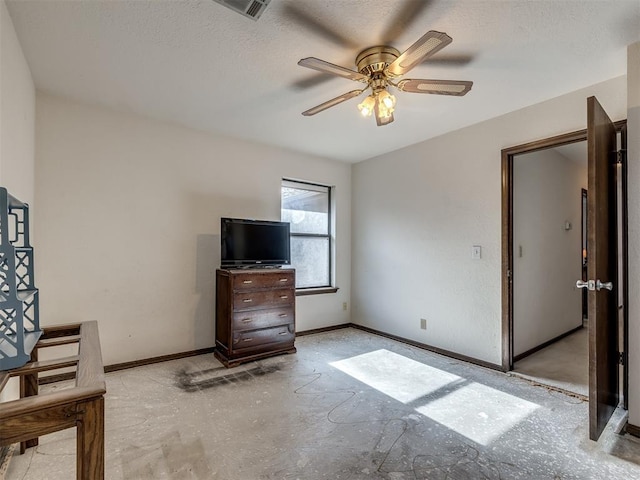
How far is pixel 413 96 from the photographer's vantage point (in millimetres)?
2666

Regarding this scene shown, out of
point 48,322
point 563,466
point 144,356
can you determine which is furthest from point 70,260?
point 563,466

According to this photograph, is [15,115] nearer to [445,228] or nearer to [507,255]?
[445,228]

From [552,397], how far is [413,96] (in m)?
2.60

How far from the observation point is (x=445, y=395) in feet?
8.17

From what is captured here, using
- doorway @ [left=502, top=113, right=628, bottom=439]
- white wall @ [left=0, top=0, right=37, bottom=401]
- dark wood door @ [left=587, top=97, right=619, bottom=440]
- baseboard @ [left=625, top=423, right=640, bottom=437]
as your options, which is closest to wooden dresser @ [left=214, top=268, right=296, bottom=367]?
white wall @ [left=0, top=0, right=37, bottom=401]

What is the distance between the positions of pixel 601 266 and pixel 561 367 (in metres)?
1.71

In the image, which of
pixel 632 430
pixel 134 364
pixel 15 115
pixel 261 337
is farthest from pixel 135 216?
pixel 632 430

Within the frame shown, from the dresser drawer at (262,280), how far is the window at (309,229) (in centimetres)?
73

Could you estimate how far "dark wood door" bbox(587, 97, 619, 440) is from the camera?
6.12ft

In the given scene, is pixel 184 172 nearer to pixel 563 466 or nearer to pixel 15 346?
pixel 15 346

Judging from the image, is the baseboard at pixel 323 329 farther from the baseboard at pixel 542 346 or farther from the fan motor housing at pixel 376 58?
the fan motor housing at pixel 376 58

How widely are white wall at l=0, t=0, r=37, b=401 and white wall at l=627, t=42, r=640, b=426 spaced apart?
3568 millimetres

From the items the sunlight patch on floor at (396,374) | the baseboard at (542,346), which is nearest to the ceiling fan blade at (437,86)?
the sunlight patch on floor at (396,374)

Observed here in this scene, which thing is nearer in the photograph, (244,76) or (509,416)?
(509,416)
